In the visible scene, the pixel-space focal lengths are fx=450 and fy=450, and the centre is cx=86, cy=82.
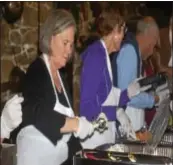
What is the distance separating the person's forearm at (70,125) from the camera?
4.72 ft

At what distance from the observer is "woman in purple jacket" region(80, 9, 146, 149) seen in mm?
1794

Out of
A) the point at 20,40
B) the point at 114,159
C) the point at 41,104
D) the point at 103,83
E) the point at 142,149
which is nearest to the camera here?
the point at 114,159

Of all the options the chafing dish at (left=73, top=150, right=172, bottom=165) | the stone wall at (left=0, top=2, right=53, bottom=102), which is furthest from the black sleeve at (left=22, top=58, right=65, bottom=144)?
the stone wall at (left=0, top=2, right=53, bottom=102)

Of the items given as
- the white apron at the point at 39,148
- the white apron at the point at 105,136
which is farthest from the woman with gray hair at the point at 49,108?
the white apron at the point at 105,136

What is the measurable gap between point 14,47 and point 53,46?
5.55 ft

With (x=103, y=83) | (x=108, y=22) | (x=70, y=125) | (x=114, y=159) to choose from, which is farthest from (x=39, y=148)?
(x=108, y=22)

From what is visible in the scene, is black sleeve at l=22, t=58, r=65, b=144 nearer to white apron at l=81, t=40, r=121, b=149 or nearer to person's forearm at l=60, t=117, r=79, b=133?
person's forearm at l=60, t=117, r=79, b=133

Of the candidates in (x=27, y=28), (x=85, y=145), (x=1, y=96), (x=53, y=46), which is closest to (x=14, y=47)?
(x=27, y=28)

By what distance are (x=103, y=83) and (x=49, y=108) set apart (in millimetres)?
420

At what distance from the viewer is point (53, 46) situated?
4.93ft

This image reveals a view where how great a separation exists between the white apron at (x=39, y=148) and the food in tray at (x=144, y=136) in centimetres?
38

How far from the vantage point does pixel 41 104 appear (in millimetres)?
1422

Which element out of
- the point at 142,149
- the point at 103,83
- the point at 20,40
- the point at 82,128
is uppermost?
the point at 20,40

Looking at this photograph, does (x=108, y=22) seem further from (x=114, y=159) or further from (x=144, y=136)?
(x=114, y=159)
